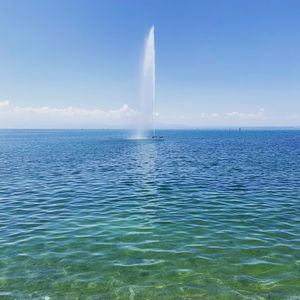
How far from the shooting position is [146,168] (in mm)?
49469

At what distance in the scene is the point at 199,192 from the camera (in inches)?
1201

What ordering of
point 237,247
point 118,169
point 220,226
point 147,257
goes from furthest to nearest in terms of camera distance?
1. point 118,169
2. point 220,226
3. point 237,247
4. point 147,257

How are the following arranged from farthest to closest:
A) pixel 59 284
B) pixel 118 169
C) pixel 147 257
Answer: pixel 118 169
pixel 147 257
pixel 59 284

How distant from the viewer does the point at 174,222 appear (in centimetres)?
2133

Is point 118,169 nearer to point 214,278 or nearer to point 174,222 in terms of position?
point 174,222

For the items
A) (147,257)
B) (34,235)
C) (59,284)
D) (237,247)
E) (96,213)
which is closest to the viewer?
(59,284)

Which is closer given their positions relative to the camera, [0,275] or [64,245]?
[0,275]

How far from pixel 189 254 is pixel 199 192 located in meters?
15.0

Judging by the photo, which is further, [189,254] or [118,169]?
[118,169]

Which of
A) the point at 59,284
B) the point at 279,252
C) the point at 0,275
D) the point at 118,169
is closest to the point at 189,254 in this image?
the point at 279,252

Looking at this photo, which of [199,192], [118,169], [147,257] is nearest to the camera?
[147,257]

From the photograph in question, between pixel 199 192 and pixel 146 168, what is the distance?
19864 millimetres

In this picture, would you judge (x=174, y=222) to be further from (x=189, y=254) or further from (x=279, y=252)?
(x=279, y=252)

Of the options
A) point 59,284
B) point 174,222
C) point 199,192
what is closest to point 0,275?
point 59,284
